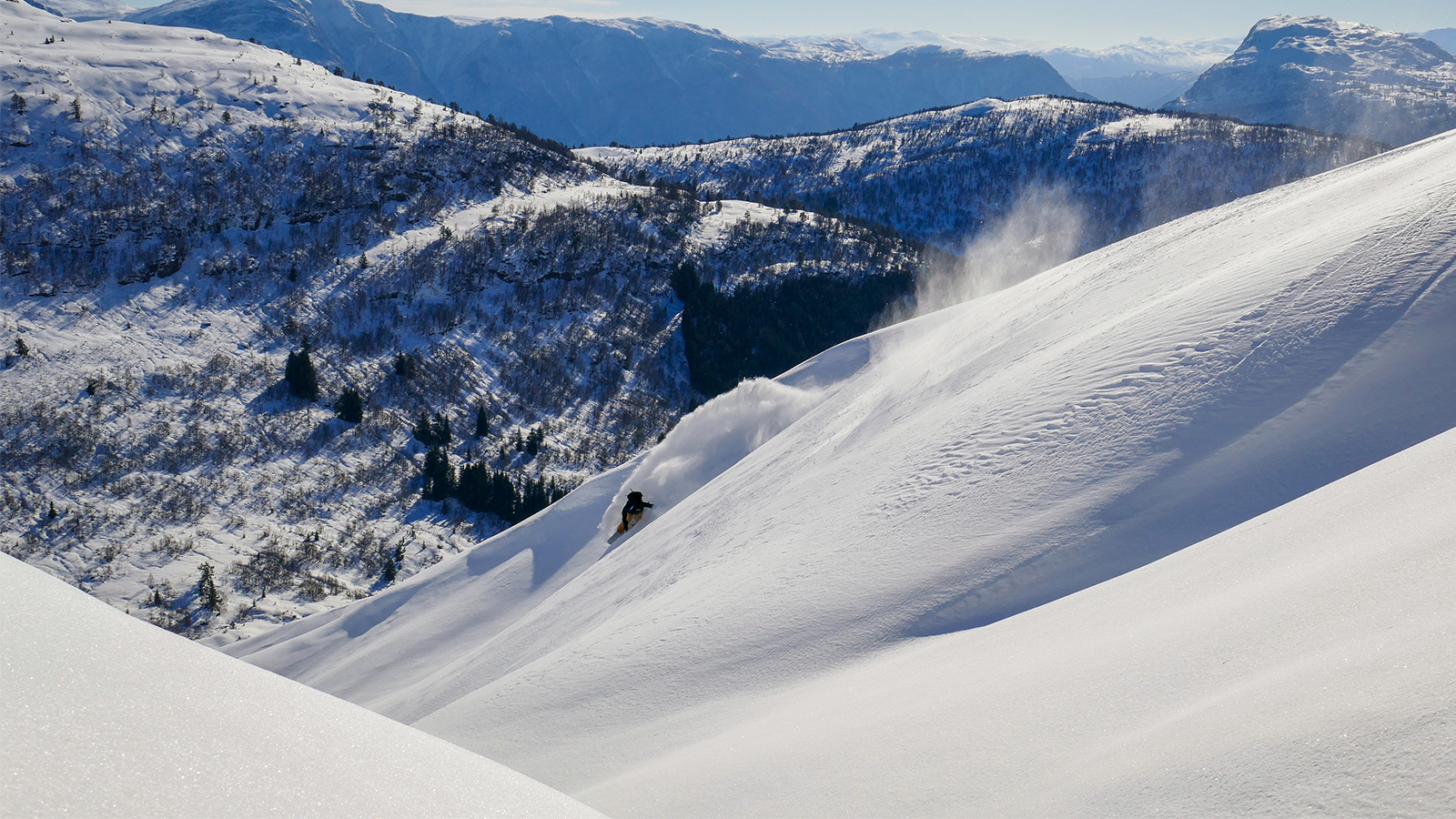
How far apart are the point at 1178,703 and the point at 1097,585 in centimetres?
250

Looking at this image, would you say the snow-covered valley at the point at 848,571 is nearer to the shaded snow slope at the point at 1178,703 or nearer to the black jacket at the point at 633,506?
the shaded snow slope at the point at 1178,703

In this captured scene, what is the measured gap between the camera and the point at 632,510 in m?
19.3

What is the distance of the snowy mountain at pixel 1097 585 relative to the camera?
3355 millimetres

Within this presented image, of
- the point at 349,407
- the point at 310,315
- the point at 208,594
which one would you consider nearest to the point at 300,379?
the point at 349,407

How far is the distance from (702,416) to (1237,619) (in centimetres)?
1964

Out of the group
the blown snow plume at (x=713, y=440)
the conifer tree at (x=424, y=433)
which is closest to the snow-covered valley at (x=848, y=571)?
the blown snow plume at (x=713, y=440)

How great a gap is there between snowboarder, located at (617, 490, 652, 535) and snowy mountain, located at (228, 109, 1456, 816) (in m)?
4.87

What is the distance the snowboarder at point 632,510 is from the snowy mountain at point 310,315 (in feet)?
69.8

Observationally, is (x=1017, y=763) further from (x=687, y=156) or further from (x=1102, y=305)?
(x=687, y=156)

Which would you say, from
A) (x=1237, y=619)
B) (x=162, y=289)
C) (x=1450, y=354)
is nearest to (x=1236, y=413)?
(x=1450, y=354)

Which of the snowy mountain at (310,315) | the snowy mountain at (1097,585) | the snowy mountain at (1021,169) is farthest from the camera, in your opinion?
the snowy mountain at (1021,169)

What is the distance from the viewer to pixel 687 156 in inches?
6063

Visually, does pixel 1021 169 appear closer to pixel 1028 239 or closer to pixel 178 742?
pixel 1028 239

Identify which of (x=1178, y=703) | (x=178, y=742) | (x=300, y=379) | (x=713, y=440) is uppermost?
(x=178, y=742)
